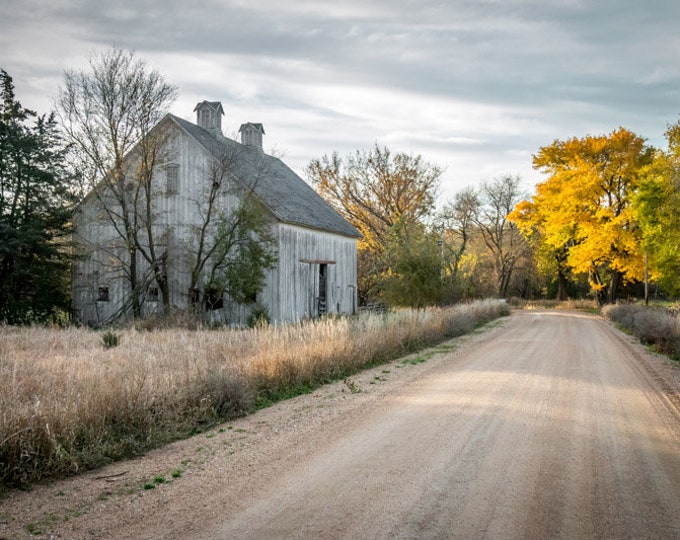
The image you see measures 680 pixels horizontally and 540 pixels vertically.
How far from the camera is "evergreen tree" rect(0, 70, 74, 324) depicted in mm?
22125

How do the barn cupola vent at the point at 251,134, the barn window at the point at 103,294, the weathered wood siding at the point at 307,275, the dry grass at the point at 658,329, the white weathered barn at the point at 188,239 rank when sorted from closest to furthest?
the dry grass at the point at 658,329 → the weathered wood siding at the point at 307,275 → the white weathered barn at the point at 188,239 → the barn window at the point at 103,294 → the barn cupola vent at the point at 251,134

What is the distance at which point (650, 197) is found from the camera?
93.7 feet

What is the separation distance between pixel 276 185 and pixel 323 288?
542cm

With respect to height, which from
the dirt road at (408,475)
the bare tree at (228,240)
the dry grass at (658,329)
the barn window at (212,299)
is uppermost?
the bare tree at (228,240)

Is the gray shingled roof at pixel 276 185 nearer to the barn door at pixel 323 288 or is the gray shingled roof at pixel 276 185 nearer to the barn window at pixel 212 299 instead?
the barn door at pixel 323 288

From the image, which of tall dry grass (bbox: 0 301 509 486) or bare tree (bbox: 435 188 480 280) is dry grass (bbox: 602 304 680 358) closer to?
tall dry grass (bbox: 0 301 509 486)

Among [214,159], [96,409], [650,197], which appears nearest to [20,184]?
[214,159]

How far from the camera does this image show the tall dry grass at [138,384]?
573cm

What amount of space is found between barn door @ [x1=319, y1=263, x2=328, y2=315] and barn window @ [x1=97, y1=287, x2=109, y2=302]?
30.6ft

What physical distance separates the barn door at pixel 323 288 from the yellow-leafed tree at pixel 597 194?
57.1 feet

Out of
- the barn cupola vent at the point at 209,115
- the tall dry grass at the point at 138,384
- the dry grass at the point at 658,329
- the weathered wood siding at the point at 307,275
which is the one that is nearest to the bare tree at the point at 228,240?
the weathered wood siding at the point at 307,275

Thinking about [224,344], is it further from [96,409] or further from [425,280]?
[425,280]

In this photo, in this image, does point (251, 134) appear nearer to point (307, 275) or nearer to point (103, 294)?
point (307, 275)

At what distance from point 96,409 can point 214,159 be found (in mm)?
17278
